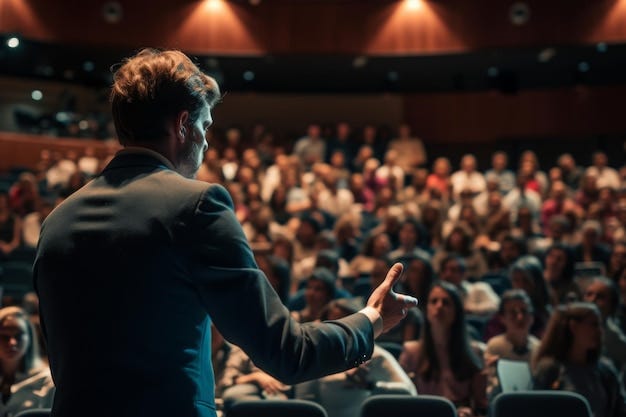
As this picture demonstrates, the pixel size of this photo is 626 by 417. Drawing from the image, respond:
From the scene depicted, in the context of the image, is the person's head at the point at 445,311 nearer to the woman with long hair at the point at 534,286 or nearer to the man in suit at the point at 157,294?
the woman with long hair at the point at 534,286

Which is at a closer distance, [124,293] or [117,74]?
[124,293]

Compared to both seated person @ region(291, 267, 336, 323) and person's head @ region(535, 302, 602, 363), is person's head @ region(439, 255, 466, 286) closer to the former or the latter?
seated person @ region(291, 267, 336, 323)

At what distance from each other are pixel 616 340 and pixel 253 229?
3962 mm

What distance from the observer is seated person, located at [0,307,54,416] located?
13.4 ft

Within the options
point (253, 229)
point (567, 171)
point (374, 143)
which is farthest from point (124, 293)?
point (374, 143)

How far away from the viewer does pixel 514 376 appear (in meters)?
4.55

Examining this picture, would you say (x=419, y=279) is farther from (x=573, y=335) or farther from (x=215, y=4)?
(x=215, y=4)

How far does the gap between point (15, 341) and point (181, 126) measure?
3023mm

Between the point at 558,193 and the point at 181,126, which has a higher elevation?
the point at 558,193

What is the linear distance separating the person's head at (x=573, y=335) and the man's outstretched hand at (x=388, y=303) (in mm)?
3105

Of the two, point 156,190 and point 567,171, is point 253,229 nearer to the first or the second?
point 567,171

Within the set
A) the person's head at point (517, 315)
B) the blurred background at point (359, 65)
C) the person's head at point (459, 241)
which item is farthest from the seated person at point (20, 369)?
the blurred background at point (359, 65)

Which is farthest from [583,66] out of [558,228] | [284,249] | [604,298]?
[604,298]

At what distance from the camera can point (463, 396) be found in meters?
4.60
